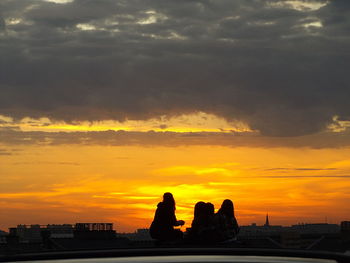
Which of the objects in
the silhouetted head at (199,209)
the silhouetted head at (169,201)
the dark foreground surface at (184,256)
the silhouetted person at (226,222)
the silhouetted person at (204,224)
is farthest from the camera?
the silhouetted head at (169,201)

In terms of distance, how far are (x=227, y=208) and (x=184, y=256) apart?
32.0ft

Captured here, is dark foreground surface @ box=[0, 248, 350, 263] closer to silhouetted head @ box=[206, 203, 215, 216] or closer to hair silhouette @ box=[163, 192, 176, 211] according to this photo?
silhouetted head @ box=[206, 203, 215, 216]

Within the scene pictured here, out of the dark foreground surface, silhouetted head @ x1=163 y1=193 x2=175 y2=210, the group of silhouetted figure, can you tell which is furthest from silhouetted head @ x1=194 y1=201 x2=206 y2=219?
the dark foreground surface

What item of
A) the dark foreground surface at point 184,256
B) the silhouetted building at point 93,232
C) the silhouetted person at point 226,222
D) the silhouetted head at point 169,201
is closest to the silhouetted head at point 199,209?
the silhouetted person at point 226,222

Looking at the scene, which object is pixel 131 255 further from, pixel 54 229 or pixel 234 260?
pixel 54 229

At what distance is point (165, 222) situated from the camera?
1305 cm

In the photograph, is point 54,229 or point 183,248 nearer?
point 183,248

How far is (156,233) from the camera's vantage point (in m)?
13.1

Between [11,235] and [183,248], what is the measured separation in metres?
55.5

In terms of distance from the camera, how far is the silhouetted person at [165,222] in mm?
12992

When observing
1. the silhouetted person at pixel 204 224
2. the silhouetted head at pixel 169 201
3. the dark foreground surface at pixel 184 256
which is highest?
the silhouetted head at pixel 169 201

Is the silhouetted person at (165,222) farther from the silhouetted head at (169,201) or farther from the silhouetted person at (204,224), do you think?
the silhouetted person at (204,224)

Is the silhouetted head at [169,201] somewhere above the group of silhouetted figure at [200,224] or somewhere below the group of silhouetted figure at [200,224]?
above

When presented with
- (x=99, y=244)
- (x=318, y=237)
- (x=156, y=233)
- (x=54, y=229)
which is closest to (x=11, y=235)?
(x=99, y=244)
